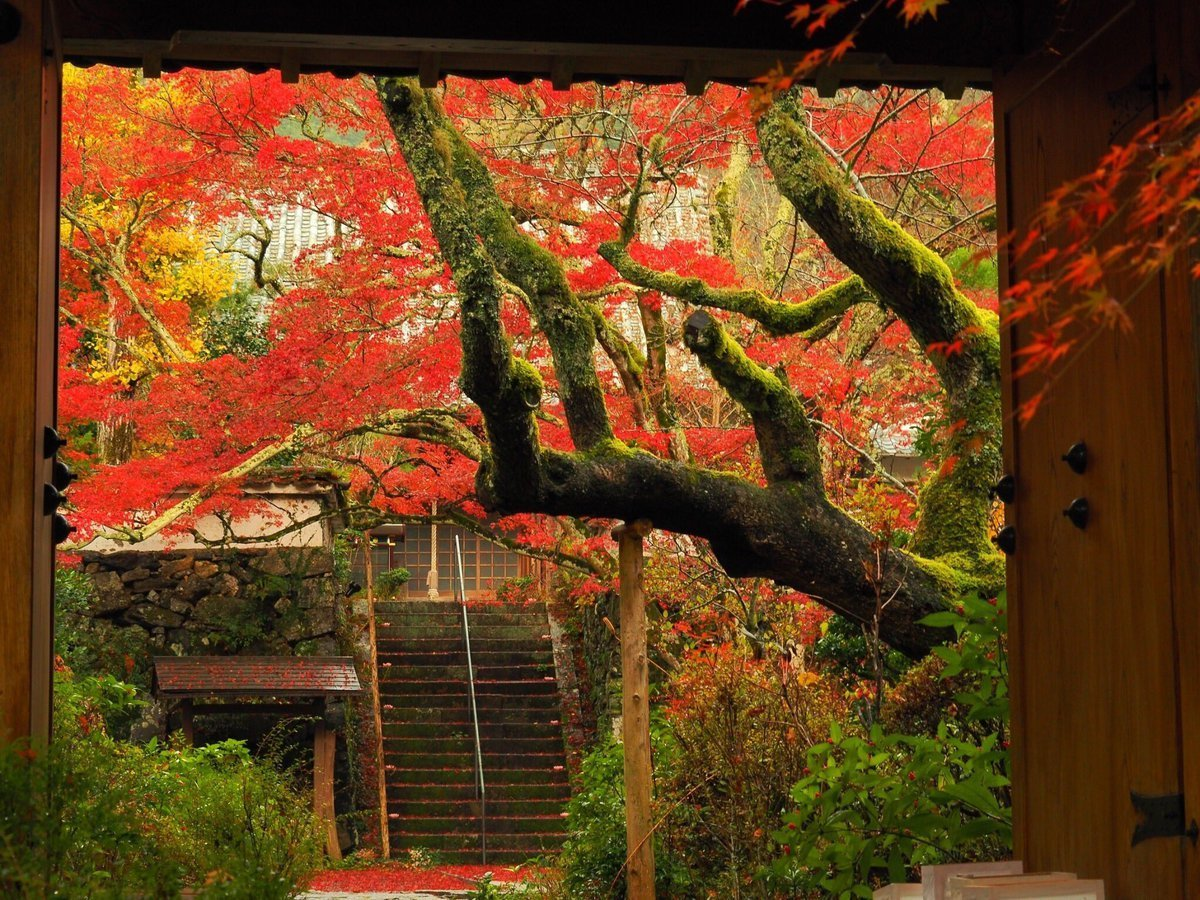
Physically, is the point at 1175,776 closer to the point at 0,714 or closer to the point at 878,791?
the point at 878,791

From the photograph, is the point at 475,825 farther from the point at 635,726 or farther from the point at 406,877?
the point at 635,726

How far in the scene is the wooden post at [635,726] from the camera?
6.25m

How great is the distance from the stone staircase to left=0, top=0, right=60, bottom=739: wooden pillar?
7.69 m

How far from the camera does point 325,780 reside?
400 inches

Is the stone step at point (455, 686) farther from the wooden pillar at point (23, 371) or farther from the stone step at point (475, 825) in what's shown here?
the wooden pillar at point (23, 371)

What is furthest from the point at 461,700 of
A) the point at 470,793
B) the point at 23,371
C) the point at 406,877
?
the point at 23,371

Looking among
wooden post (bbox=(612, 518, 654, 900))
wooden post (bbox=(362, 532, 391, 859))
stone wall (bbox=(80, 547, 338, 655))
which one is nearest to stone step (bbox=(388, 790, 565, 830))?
wooden post (bbox=(362, 532, 391, 859))

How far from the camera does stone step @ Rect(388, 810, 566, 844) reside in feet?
35.3

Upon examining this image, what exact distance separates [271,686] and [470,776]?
1.88 m

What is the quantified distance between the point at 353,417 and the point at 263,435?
1.91 ft

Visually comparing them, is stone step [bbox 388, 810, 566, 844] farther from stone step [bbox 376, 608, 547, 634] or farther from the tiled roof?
stone step [bbox 376, 608, 547, 634]

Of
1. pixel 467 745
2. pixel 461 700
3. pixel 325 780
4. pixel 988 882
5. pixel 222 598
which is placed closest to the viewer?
pixel 988 882

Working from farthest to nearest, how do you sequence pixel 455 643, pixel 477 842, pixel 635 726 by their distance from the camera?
pixel 455 643
pixel 477 842
pixel 635 726

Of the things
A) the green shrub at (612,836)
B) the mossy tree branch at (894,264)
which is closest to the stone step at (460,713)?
the green shrub at (612,836)
